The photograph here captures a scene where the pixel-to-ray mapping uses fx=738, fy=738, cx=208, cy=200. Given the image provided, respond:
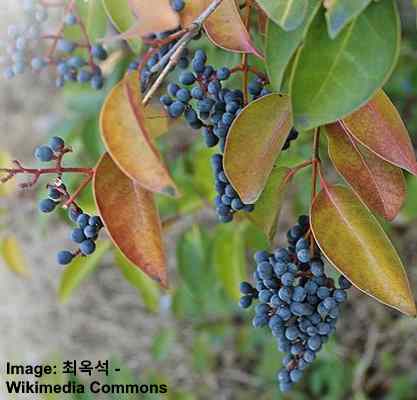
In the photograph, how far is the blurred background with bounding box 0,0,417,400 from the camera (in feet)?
4.60

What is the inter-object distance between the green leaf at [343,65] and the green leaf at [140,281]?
2.50 feet

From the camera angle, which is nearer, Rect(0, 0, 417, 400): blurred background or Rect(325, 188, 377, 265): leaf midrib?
Rect(325, 188, 377, 265): leaf midrib

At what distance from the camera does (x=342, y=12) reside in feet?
1.72

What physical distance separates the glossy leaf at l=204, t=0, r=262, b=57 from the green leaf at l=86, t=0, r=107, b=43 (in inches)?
9.6

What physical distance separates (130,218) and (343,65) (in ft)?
0.73

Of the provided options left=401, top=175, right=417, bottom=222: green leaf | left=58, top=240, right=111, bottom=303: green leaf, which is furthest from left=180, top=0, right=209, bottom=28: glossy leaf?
left=401, top=175, right=417, bottom=222: green leaf

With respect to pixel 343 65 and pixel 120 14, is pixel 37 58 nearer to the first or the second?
pixel 120 14

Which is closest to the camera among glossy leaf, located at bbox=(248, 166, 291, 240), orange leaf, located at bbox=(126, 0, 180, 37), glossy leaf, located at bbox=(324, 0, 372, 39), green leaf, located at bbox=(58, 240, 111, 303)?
glossy leaf, located at bbox=(324, 0, 372, 39)

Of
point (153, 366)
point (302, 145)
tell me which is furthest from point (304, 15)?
point (153, 366)

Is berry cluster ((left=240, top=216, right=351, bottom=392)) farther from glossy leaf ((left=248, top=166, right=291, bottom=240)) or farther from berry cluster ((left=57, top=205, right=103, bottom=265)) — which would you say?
berry cluster ((left=57, top=205, right=103, bottom=265))

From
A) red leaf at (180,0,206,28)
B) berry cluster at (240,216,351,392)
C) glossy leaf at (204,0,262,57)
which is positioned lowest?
berry cluster at (240,216,351,392)

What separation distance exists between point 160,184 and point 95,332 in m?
2.14

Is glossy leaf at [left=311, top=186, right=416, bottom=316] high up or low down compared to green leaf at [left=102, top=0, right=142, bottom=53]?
down

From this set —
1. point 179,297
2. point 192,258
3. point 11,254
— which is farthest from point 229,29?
point 179,297
